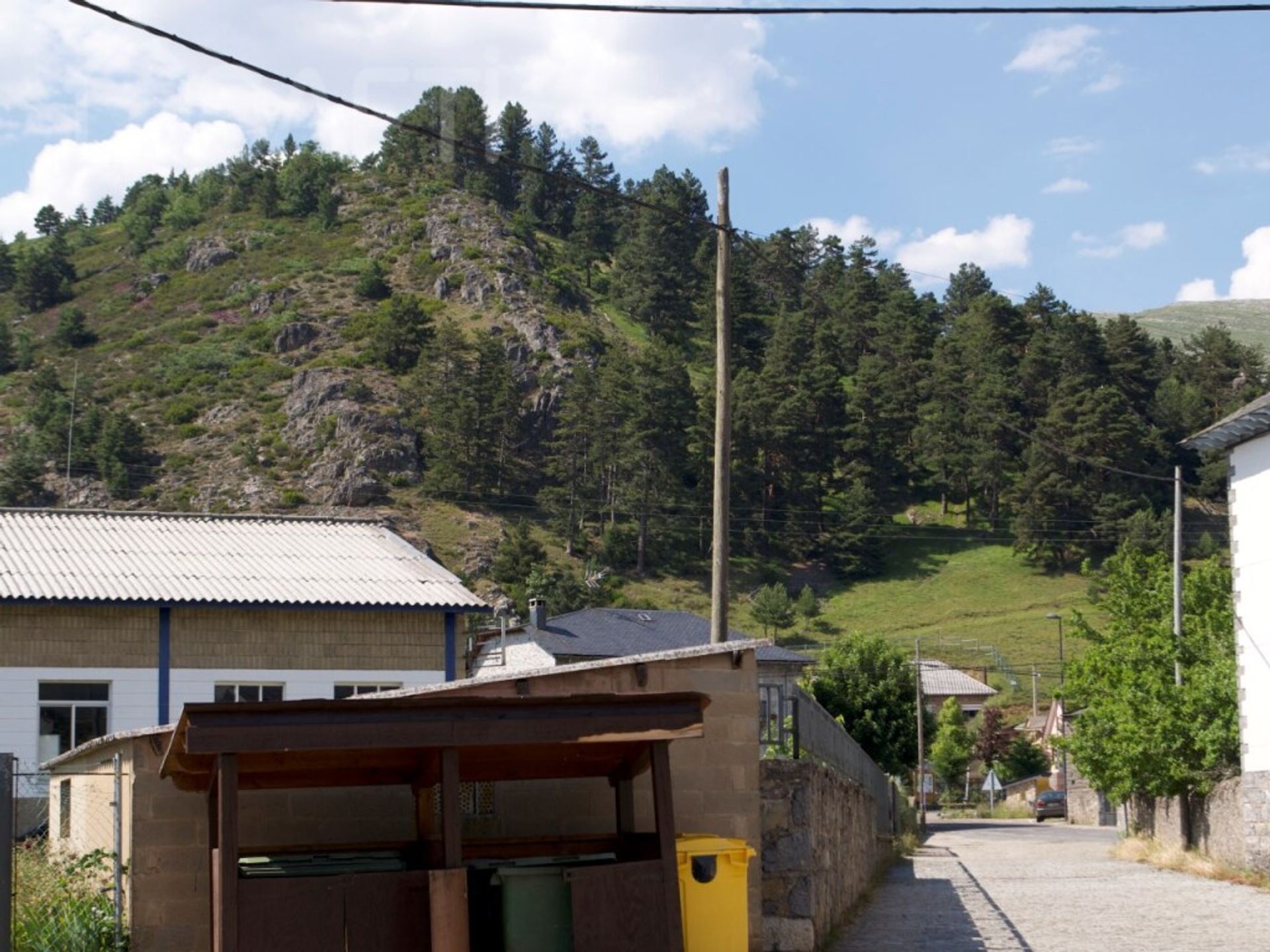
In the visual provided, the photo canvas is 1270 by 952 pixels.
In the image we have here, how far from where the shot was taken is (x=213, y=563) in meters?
30.2

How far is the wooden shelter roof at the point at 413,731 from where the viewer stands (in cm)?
942

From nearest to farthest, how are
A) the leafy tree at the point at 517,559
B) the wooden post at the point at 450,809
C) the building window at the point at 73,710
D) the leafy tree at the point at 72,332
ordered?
the wooden post at the point at 450,809 < the building window at the point at 73,710 < the leafy tree at the point at 517,559 < the leafy tree at the point at 72,332

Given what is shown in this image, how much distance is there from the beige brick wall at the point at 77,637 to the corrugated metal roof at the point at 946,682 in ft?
197

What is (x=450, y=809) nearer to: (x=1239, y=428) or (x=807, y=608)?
(x=1239, y=428)

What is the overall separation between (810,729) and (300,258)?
14111cm

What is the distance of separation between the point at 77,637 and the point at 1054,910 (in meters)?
16.5

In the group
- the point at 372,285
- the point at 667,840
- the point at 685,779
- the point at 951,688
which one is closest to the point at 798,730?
the point at 685,779

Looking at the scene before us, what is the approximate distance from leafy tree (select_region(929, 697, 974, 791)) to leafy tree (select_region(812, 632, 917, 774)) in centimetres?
1372

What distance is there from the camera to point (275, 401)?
399 feet

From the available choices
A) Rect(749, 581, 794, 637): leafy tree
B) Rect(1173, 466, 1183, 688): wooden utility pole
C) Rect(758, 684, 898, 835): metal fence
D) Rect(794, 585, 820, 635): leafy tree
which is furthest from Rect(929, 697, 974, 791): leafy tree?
Rect(758, 684, 898, 835): metal fence

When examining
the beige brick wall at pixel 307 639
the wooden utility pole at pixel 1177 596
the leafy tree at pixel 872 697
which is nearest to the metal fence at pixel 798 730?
the beige brick wall at pixel 307 639

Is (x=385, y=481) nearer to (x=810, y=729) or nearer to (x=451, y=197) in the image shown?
(x=451, y=197)

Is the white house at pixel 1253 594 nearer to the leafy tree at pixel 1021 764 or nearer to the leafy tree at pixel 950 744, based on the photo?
the leafy tree at pixel 950 744

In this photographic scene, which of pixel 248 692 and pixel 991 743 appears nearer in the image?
pixel 248 692
